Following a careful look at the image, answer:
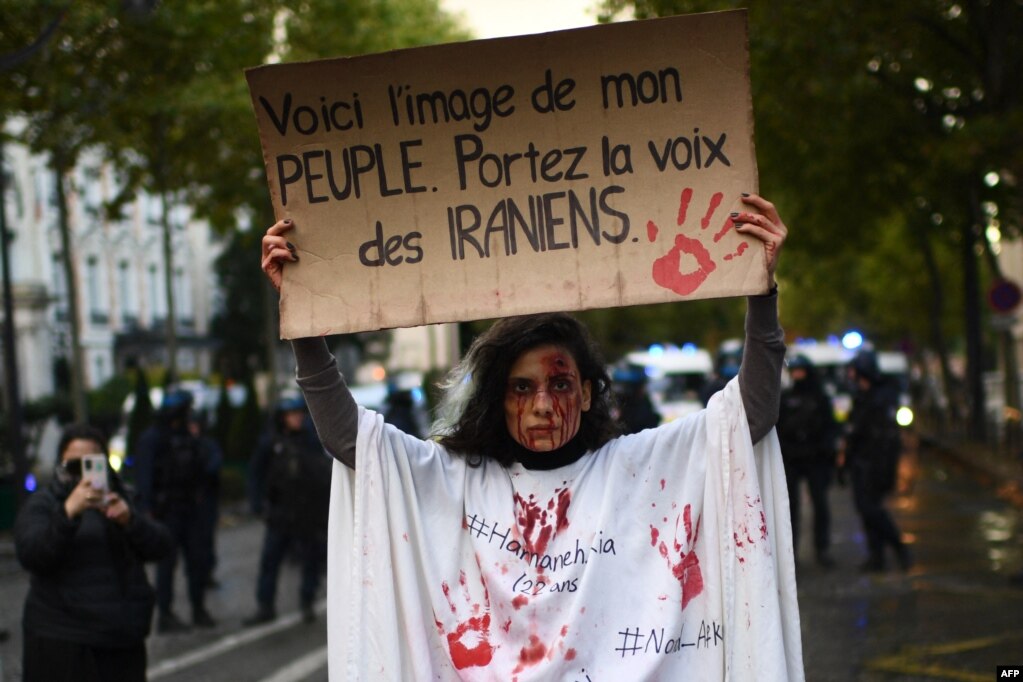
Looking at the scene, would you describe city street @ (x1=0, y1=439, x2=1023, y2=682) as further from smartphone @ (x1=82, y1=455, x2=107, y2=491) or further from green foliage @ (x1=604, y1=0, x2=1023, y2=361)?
green foliage @ (x1=604, y1=0, x2=1023, y2=361)

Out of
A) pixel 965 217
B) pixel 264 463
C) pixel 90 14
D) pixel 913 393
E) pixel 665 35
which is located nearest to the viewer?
pixel 665 35

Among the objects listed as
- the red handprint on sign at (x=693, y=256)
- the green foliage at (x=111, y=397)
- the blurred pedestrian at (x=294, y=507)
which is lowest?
the blurred pedestrian at (x=294, y=507)

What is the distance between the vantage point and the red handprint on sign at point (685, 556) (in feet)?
10.7

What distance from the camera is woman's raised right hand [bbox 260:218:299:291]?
3.25 m

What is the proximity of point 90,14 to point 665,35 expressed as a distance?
1542cm

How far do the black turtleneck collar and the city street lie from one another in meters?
5.15


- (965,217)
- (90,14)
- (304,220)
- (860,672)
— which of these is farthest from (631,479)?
(965,217)

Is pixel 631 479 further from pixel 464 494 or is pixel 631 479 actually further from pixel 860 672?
pixel 860 672

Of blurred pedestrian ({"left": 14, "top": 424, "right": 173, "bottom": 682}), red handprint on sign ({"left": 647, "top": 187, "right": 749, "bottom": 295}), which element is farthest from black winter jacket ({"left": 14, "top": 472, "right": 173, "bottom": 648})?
red handprint on sign ({"left": 647, "top": 187, "right": 749, "bottom": 295})

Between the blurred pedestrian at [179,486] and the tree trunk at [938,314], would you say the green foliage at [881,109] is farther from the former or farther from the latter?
the blurred pedestrian at [179,486]

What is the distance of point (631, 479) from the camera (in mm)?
3354

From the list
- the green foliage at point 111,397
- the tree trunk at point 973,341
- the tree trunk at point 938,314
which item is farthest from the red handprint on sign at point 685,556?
the green foliage at point 111,397

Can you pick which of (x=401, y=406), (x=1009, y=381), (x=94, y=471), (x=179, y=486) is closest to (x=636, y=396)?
(x=401, y=406)

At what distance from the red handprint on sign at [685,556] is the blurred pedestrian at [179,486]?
8.55m
